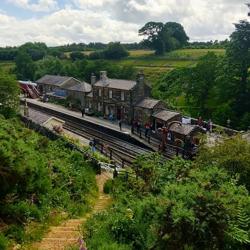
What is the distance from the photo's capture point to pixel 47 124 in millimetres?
47000

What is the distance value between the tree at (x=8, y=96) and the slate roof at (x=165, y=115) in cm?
1629

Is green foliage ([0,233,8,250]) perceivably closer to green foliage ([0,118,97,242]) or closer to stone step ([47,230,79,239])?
green foliage ([0,118,97,242])

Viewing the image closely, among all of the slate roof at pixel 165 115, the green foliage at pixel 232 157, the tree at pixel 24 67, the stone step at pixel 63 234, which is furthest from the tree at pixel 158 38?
the stone step at pixel 63 234

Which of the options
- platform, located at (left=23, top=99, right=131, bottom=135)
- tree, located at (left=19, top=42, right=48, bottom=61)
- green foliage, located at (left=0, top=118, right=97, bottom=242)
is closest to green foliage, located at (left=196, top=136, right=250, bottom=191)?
green foliage, located at (left=0, top=118, right=97, bottom=242)

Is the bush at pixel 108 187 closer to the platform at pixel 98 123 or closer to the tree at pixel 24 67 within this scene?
the platform at pixel 98 123

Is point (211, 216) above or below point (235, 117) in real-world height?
above

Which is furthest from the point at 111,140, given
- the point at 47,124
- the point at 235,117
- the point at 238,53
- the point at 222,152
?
the point at 222,152

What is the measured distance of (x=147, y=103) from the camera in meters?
52.8

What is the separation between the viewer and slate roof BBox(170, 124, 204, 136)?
4041cm

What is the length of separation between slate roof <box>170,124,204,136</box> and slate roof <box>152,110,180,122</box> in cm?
353

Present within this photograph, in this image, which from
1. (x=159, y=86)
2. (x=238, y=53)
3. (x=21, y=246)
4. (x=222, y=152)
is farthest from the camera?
(x=159, y=86)

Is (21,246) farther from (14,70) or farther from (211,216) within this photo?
(14,70)

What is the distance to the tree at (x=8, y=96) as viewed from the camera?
5147cm

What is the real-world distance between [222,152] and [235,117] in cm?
2728
